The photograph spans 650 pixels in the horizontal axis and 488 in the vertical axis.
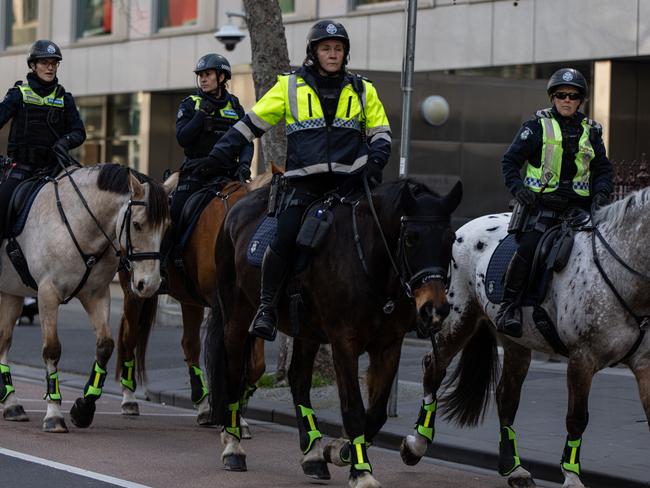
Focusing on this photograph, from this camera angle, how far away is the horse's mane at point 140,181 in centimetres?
1032

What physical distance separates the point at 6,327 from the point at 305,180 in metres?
4.23

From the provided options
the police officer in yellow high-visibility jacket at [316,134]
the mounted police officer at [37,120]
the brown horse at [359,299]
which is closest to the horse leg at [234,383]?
the brown horse at [359,299]

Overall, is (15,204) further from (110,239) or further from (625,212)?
(625,212)

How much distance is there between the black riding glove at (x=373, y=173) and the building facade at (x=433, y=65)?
8452 mm

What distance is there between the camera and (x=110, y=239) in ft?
35.1

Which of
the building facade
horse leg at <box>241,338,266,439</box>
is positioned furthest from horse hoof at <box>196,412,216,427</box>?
the building facade

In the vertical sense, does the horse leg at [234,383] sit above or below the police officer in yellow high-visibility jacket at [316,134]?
below

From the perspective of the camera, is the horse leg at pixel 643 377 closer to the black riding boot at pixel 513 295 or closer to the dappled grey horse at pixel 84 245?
the black riding boot at pixel 513 295

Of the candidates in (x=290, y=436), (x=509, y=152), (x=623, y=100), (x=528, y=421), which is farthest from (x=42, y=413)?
(x=623, y=100)

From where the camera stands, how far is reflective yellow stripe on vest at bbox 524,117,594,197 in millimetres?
8719

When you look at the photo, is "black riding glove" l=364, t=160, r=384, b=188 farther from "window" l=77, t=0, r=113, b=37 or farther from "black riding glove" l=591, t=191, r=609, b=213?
"window" l=77, t=0, r=113, b=37

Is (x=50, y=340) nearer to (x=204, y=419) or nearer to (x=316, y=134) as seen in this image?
(x=204, y=419)

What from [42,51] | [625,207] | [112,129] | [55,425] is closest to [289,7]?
[112,129]

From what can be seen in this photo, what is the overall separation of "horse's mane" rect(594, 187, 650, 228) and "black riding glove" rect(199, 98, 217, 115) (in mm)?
4181
